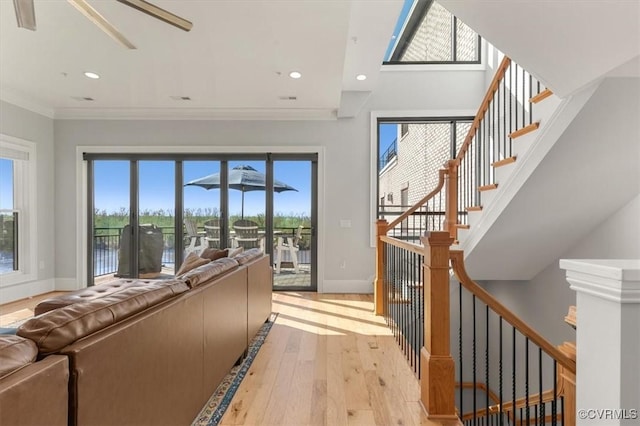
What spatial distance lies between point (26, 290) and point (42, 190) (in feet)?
4.85

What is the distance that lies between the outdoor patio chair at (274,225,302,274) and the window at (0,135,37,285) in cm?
357

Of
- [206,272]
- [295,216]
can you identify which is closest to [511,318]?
[206,272]

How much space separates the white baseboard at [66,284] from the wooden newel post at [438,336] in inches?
215

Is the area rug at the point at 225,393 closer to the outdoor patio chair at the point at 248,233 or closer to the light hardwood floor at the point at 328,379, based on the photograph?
the light hardwood floor at the point at 328,379

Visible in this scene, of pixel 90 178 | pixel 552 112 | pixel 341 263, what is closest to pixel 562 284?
pixel 552 112

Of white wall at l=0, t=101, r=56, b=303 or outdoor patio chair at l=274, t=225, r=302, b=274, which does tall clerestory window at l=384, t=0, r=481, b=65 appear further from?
white wall at l=0, t=101, r=56, b=303

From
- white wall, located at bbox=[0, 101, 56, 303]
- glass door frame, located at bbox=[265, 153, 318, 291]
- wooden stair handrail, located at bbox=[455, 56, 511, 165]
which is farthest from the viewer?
glass door frame, located at bbox=[265, 153, 318, 291]

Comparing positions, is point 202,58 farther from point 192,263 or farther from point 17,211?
point 17,211

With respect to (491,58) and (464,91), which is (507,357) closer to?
(464,91)

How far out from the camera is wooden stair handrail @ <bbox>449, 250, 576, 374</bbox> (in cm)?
154

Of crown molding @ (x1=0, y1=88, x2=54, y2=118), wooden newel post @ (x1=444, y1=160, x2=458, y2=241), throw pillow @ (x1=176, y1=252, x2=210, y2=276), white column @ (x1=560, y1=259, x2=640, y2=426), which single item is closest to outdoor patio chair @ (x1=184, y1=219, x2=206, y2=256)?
throw pillow @ (x1=176, y1=252, x2=210, y2=276)

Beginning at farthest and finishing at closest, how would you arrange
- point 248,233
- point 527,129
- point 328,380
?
point 248,233 < point 527,129 < point 328,380

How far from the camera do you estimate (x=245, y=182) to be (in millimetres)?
5121

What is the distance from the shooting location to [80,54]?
131 inches
